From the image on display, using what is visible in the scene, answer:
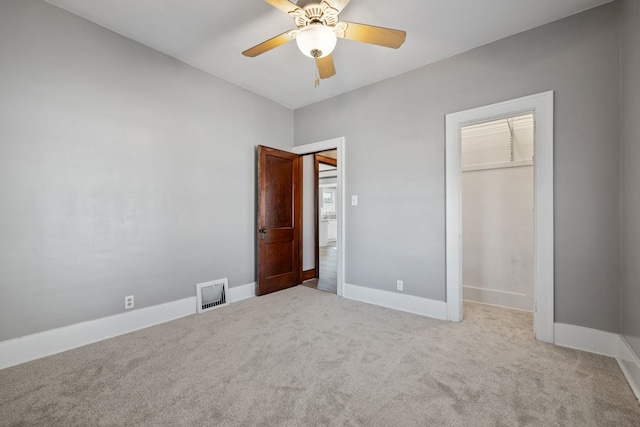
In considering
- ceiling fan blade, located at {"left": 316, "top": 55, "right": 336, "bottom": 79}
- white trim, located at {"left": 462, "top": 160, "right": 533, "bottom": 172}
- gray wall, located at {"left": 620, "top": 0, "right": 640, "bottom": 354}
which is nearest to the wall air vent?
ceiling fan blade, located at {"left": 316, "top": 55, "right": 336, "bottom": 79}

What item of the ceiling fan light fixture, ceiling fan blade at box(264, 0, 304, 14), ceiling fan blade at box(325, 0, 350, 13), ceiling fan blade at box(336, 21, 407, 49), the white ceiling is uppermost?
the white ceiling

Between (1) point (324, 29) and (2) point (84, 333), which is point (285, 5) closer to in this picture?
(1) point (324, 29)

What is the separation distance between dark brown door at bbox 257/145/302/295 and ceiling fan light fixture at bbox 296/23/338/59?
201cm

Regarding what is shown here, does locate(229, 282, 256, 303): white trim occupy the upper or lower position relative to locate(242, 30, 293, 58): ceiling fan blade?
lower

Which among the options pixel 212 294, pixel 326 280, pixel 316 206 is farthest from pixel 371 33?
pixel 326 280

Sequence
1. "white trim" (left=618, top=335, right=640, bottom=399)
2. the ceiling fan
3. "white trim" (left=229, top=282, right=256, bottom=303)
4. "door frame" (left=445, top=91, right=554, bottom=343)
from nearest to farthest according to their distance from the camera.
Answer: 1. "white trim" (left=618, top=335, right=640, bottom=399)
2. the ceiling fan
3. "door frame" (left=445, top=91, right=554, bottom=343)
4. "white trim" (left=229, top=282, right=256, bottom=303)

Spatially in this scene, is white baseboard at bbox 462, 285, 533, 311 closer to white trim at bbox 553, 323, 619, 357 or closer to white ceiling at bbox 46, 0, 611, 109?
white trim at bbox 553, 323, 619, 357

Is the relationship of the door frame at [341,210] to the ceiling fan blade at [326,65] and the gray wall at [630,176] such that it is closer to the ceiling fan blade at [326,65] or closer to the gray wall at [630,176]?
the ceiling fan blade at [326,65]

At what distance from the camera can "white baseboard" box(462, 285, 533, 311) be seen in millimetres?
3238

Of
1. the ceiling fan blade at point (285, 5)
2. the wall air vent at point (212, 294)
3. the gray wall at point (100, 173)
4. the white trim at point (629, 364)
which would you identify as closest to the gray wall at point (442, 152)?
the white trim at point (629, 364)

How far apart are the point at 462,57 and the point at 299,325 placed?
3.29m

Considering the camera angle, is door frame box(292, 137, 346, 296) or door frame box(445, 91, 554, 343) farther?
door frame box(292, 137, 346, 296)

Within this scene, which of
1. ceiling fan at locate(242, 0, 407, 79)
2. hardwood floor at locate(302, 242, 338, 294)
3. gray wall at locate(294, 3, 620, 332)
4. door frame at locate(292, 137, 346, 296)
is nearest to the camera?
ceiling fan at locate(242, 0, 407, 79)

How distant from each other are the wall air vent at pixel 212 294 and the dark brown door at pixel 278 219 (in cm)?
50
